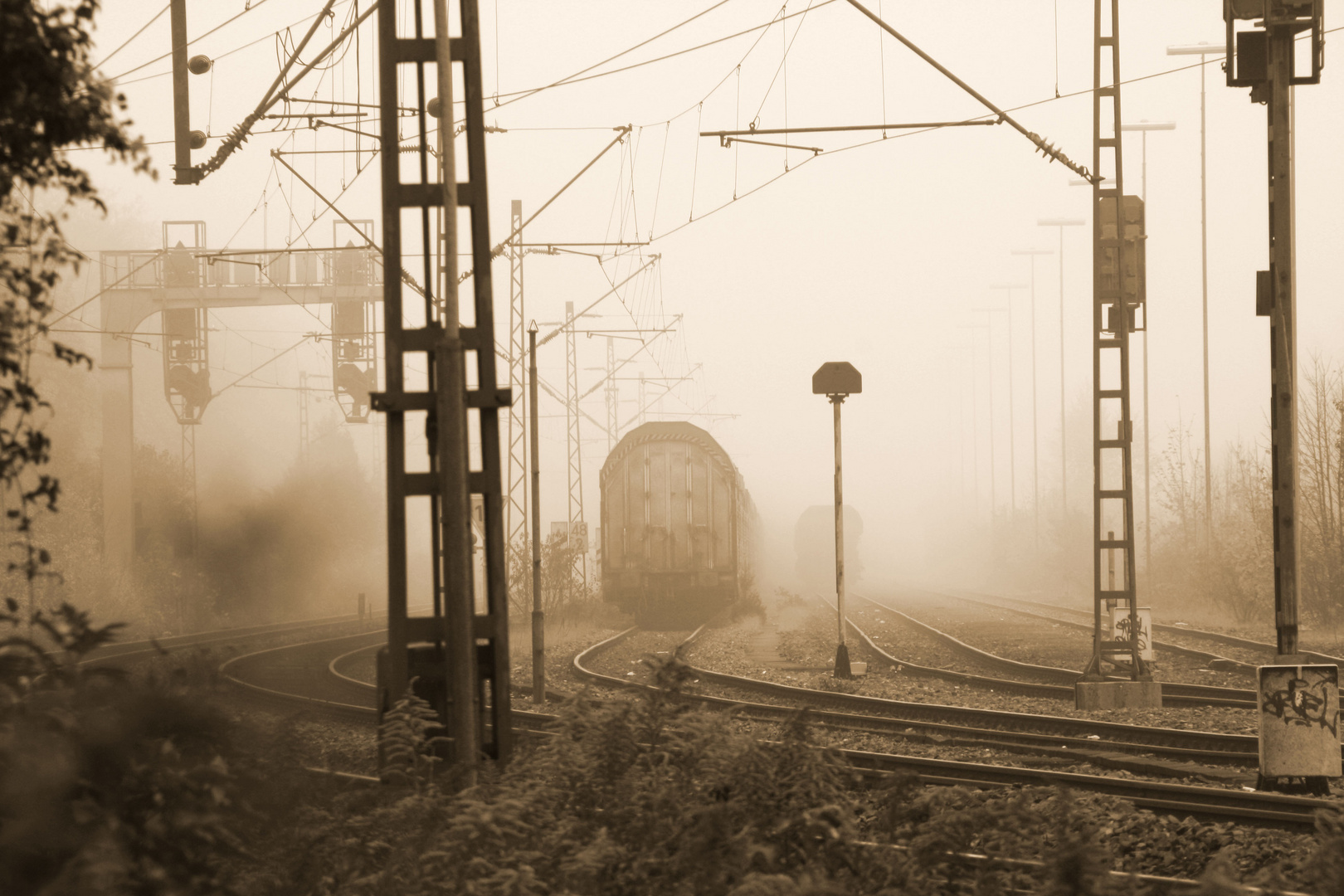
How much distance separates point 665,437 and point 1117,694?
16560mm

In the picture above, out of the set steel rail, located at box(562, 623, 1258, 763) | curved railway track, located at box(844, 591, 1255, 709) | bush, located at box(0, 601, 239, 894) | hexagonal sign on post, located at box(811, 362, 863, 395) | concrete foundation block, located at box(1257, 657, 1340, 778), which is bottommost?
curved railway track, located at box(844, 591, 1255, 709)

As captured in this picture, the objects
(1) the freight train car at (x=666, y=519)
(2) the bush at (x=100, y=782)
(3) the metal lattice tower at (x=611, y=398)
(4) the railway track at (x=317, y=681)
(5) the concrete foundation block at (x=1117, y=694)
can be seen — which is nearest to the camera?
(2) the bush at (x=100, y=782)

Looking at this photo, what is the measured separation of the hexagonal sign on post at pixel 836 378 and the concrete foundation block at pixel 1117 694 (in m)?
5.80

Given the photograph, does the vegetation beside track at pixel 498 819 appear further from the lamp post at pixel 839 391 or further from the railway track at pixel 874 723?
the lamp post at pixel 839 391

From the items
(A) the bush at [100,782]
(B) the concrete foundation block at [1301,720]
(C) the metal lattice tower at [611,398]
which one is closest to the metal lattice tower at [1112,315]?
(B) the concrete foundation block at [1301,720]

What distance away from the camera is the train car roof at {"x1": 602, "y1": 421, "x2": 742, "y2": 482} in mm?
29359

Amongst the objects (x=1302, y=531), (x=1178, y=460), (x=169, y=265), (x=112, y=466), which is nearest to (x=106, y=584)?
(x=112, y=466)

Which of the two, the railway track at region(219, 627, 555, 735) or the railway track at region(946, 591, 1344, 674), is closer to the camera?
the railway track at region(219, 627, 555, 735)

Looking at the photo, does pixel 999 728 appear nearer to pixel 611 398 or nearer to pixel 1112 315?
pixel 1112 315

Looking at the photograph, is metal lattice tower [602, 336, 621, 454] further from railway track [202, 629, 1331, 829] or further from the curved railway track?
the curved railway track

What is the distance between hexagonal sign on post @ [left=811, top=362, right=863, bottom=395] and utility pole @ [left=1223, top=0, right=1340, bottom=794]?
29.7 ft

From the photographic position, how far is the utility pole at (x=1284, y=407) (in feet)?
27.0

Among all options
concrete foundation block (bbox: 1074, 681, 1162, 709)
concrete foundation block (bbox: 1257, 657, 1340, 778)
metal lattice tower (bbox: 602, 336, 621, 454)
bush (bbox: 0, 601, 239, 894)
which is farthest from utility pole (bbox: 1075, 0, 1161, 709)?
metal lattice tower (bbox: 602, 336, 621, 454)

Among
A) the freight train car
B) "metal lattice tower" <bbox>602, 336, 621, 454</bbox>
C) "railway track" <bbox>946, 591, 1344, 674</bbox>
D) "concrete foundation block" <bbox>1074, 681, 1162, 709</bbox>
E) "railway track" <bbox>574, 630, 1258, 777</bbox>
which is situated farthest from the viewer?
"metal lattice tower" <bbox>602, 336, 621, 454</bbox>
